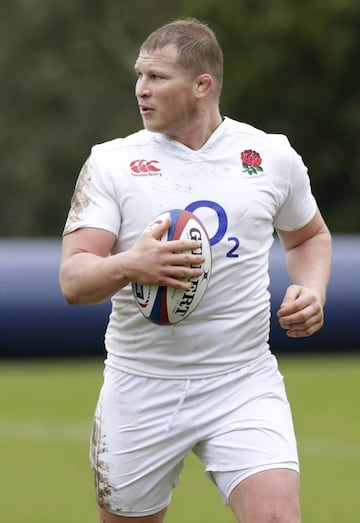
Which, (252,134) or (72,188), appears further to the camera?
(72,188)

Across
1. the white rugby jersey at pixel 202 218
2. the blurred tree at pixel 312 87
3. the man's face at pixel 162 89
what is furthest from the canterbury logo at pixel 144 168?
the blurred tree at pixel 312 87

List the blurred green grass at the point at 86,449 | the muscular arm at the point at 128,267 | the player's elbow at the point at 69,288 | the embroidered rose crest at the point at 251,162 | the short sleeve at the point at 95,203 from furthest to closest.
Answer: the blurred green grass at the point at 86,449, the embroidered rose crest at the point at 251,162, the short sleeve at the point at 95,203, the player's elbow at the point at 69,288, the muscular arm at the point at 128,267

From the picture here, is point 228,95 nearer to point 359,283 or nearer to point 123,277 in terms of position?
point 359,283

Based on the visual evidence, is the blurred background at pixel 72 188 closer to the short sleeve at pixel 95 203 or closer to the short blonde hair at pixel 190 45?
the short sleeve at pixel 95 203

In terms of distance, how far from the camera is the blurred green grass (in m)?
9.04

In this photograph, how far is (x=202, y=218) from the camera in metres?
Answer: 5.69

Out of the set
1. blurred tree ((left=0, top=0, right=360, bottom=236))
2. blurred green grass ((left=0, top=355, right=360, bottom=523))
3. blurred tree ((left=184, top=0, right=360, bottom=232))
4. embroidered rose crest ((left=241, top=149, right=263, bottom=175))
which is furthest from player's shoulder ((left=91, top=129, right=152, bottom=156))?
blurred tree ((left=184, top=0, right=360, bottom=232))

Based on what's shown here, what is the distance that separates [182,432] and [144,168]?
3.29 feet

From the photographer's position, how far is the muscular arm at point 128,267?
5.32 metres

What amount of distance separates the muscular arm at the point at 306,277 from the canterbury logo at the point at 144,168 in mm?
672

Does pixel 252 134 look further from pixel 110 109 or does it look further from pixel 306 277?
pixel 110 109

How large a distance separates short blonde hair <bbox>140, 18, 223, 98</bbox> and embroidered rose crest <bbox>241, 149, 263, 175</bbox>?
0.31 meters

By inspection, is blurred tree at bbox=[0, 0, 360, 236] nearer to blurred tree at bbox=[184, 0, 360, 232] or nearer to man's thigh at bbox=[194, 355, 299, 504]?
blurred tree at bbox=[184, 0, 360, 232]

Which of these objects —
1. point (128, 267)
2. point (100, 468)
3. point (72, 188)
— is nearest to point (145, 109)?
point (128, 267)
